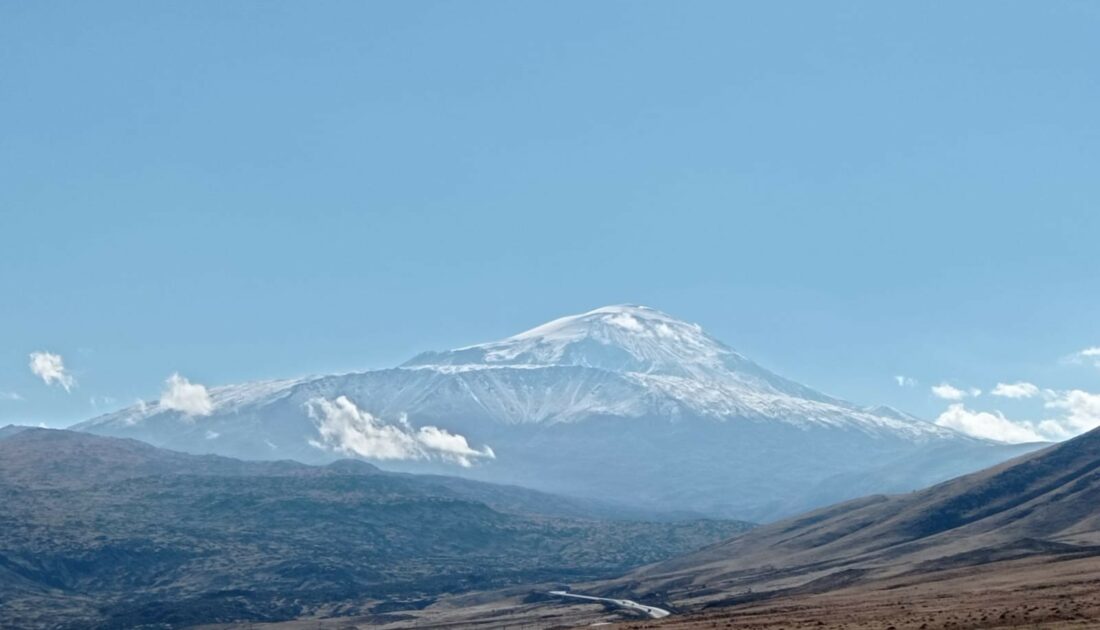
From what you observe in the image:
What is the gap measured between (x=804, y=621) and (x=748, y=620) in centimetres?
851

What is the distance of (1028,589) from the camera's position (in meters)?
132

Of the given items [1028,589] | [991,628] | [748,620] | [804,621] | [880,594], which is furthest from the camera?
[880,594]

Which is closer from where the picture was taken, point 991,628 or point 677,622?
point 991,628

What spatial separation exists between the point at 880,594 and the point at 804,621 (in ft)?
138

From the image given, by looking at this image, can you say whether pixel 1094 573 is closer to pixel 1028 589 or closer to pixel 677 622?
pixel 1028 589

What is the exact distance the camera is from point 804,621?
375ft

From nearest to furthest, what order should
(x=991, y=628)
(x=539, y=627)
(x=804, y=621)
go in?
(x=991, y=628)
(x=804, y=621)
(x=539, y=627)

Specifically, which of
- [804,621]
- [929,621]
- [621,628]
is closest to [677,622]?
[621,628]

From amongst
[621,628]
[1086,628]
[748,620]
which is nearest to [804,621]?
[748,620]

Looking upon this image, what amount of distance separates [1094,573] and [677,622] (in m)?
48.4

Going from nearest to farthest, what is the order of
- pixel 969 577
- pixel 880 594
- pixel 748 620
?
1. pixel 748 620
2. pixel 880 594
3. pixel 969 577

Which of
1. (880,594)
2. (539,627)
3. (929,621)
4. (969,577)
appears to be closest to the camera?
(929,621)

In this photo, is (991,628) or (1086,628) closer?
(1086,628)

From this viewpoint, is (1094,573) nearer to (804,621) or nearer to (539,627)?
(804,621)
